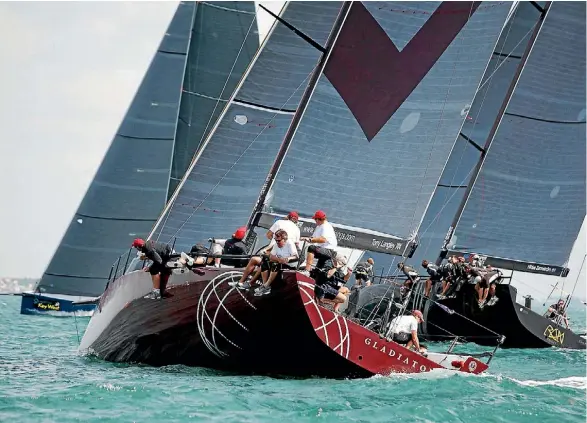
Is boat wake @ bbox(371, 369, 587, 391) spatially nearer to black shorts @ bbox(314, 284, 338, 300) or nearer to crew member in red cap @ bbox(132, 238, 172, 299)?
black shorts @ bbox(314, 284, 338, 300)

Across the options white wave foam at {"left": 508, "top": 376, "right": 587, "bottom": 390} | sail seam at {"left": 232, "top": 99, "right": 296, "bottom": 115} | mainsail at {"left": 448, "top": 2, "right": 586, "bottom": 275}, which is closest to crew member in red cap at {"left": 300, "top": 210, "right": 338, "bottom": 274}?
white wave foam at {"left": 508, "top": 376, "right": 587, "bottom": 390}

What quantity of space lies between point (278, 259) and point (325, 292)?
718 millimetres

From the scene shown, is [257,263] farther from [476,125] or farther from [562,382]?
[476,125]

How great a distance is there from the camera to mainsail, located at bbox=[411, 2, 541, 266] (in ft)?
88.4

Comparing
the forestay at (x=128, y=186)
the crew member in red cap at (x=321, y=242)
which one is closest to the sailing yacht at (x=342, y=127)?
the crew member in red cap at (x=321, y=242)

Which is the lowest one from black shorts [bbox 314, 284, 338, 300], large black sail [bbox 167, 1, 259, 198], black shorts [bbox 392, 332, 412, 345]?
black shorts [bbox 392, 332, 412, 345]

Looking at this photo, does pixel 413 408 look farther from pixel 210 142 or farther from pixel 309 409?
pixel 210 142

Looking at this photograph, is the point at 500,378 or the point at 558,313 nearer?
the point at 500,378

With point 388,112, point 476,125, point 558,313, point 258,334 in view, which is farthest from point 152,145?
point 258,334

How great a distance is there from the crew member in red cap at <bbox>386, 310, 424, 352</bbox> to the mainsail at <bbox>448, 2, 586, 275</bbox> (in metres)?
11.1

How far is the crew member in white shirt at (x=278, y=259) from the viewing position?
12258mm

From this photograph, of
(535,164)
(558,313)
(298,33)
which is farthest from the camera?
(535,164)

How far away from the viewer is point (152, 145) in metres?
30.0

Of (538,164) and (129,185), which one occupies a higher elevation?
(538,164)
